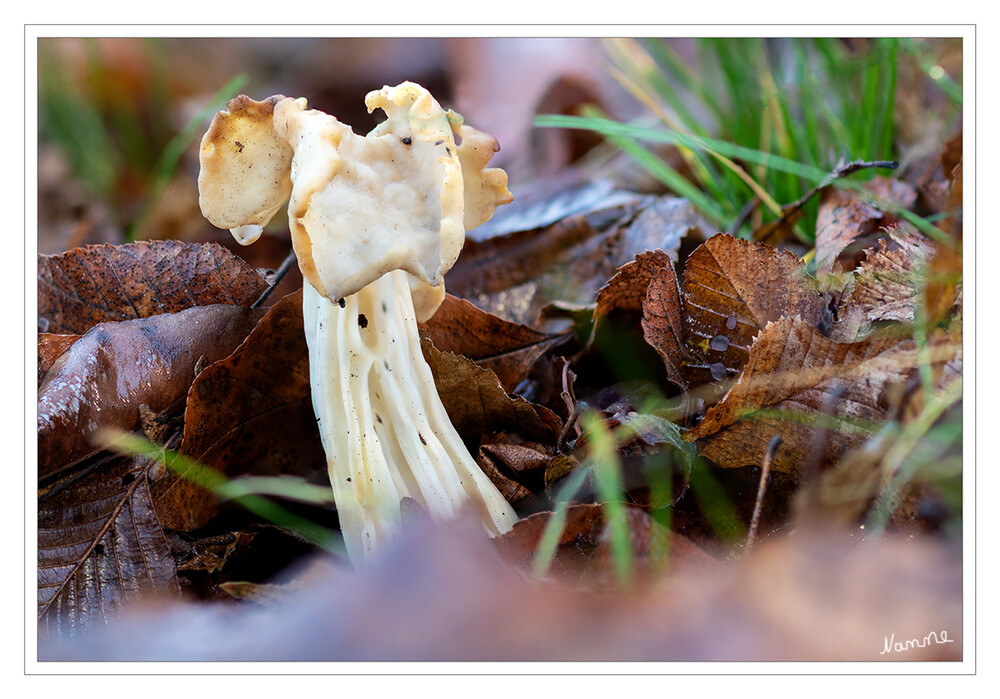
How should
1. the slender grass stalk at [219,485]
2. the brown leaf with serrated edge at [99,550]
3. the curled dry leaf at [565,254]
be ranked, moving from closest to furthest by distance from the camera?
the brown leaf with serrated edge at [99,550], the slender grass stalk at [219,485], the curled dry leaf at [565,254]

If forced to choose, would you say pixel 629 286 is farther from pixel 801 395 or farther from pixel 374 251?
pixel 374 251

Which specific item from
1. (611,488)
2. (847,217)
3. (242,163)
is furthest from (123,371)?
(847,217)

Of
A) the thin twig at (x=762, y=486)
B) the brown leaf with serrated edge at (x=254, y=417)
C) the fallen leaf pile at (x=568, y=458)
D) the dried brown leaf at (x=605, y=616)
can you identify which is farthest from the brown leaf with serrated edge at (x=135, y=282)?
the thin twig at (x=762, y=486)

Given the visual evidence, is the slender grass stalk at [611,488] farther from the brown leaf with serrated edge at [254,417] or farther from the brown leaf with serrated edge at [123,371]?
the brown leaf with serrated edge at [123,371]

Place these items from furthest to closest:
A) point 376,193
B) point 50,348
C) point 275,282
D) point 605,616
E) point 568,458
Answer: point 275,282, point 50,348, point 568,458, point 376,193, point 605,616
